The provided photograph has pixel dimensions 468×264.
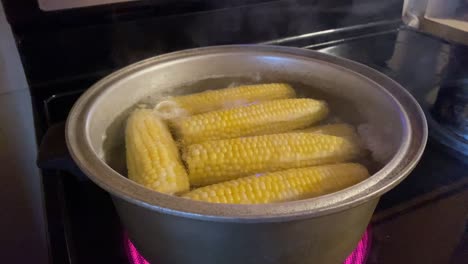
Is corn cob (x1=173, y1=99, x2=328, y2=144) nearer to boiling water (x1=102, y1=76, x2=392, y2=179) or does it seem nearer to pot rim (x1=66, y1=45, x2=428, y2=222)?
boiling water (x1=102, y1=76, x2=392, y2=179)

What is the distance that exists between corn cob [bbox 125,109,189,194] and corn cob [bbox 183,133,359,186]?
0.08ft

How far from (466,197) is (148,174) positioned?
0.44 metres

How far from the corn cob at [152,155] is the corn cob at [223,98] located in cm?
5

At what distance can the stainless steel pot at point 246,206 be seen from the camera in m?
0.34

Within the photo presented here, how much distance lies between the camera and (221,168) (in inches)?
20.0

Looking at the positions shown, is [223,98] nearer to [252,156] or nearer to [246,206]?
[252,156]

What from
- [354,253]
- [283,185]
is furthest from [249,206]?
[354,253]

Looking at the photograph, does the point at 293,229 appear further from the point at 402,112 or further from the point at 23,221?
the point at 23,221

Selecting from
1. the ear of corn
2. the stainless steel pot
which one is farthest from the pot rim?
the ear of corn

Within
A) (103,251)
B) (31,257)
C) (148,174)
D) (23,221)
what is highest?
(148,174)

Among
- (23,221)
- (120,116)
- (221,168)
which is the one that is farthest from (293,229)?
(23,221)

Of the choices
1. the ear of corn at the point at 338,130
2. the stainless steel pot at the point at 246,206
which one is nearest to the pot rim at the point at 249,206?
the stainless steel pot at the point at 246,206

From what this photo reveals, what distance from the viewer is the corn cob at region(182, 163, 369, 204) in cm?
43

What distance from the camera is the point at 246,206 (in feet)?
1.10
